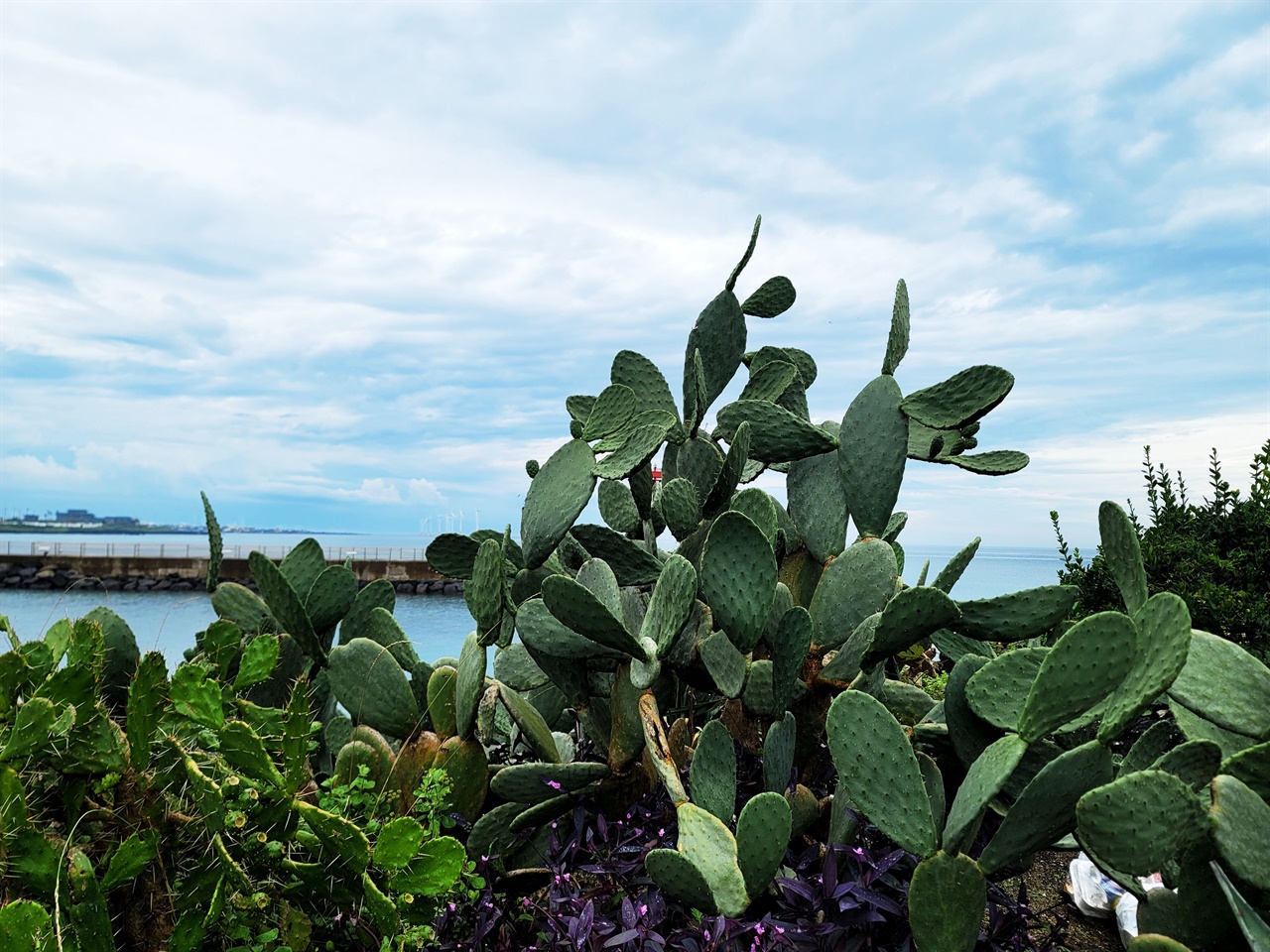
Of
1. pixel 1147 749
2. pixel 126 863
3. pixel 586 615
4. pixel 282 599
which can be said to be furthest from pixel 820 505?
pixel 126 863

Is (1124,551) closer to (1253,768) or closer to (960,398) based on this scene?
(1253,768)

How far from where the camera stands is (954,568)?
7.18 feet

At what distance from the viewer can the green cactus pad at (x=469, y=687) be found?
7.07 feet

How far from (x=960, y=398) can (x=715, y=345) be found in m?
0.71

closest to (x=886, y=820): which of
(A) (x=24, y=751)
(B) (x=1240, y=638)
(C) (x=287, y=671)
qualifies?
(A) (x=24, y=751)

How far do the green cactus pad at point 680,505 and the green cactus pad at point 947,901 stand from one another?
98 cm

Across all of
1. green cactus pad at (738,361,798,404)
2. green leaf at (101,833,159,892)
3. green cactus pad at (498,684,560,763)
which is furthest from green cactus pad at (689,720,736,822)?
green leaf at (101,833,159,892)

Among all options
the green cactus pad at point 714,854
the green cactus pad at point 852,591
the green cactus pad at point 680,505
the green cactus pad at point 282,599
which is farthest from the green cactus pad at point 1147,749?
the green cactus pad at point 282,599

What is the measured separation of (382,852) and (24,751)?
0.75 meters

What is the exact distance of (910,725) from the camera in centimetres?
234

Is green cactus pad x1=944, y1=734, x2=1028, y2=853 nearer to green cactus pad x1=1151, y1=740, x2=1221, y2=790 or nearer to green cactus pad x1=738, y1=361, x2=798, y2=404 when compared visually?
green cactus pad x1=1151, y1=740, x2=1221, y2=790

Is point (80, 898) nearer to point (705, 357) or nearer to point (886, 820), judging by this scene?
point (886, 820)

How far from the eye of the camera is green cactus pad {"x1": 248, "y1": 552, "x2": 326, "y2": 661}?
2.53 metres

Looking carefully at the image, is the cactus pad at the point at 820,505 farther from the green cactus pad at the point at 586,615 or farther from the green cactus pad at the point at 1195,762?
the green cactus pad at the point at 1195,762
